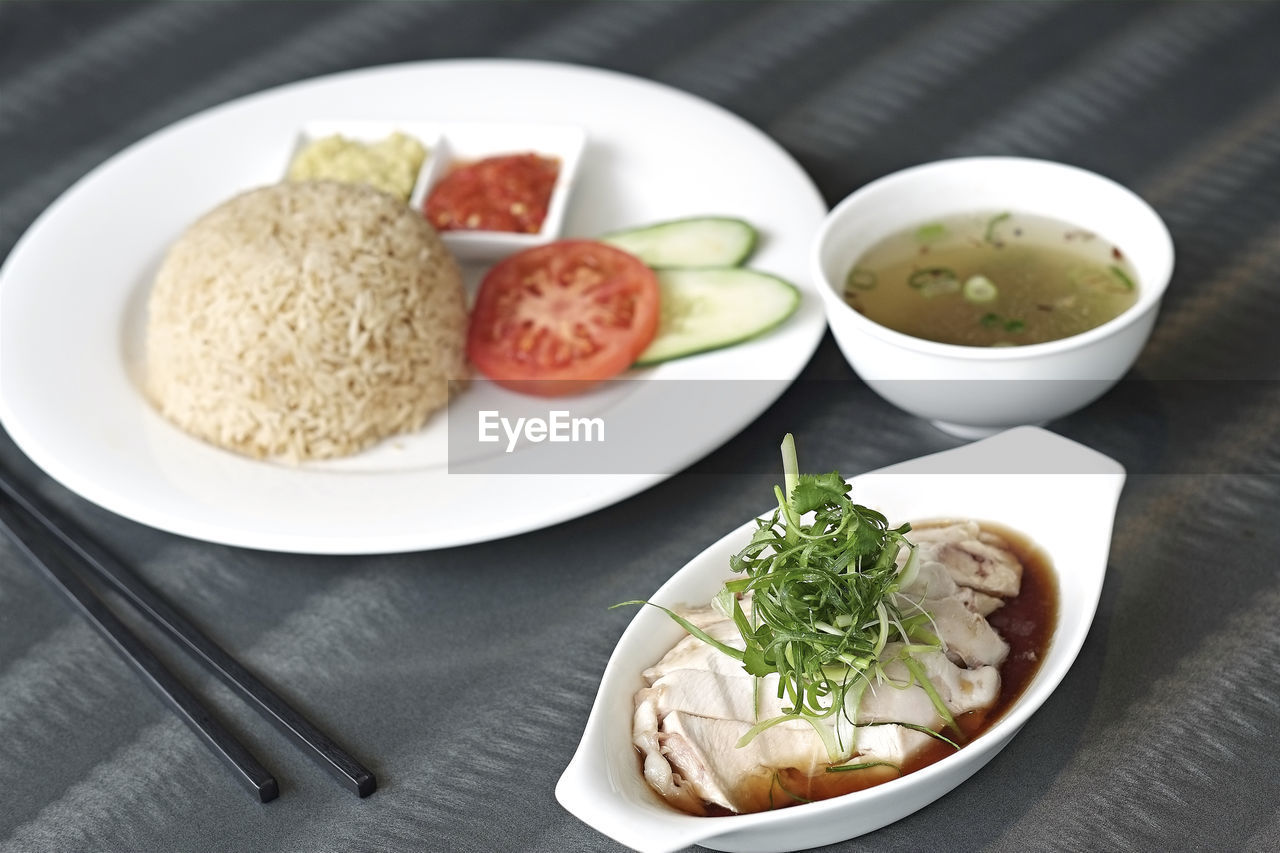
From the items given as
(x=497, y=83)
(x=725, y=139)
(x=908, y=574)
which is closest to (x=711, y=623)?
(x=908, y=574)

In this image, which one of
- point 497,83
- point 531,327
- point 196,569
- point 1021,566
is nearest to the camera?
point 1021,566

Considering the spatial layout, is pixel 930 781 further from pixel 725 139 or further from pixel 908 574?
pixel 725 139

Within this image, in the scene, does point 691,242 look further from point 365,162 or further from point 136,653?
point 136,653

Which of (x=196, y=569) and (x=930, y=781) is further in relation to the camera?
(x=196, y=569)

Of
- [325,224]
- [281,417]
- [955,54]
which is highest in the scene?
[325,224]

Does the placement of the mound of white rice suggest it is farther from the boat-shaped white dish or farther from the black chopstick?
the boat-shaped white dish

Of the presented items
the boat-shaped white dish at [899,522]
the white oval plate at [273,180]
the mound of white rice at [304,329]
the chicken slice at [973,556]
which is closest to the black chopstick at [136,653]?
the white oval plate at [273,180]

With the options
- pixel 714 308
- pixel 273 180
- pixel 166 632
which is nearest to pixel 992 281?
pixel 714 308

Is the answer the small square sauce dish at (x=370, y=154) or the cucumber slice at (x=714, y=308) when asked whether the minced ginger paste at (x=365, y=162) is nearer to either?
the small square sauce dish at (x=370, y=154)
